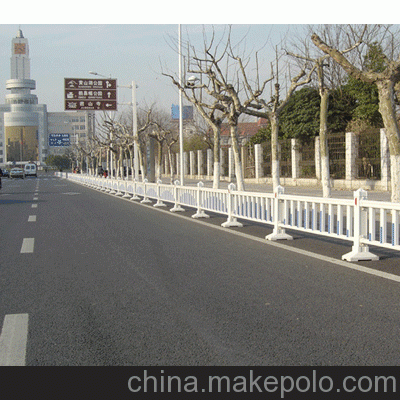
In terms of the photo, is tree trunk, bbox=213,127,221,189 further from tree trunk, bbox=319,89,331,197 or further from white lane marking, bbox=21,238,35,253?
white lane marking, bbox=21,238,35,253

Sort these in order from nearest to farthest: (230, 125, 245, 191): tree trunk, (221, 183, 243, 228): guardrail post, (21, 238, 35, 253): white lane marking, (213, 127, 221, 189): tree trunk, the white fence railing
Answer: the white fence railing < (21, 238, 35, 253): white lane marking < (221, 183, 243, 228): guardrail post < (230, 125, 245, 191): tree trunk < (213, 127, 221, 189): tree trunk

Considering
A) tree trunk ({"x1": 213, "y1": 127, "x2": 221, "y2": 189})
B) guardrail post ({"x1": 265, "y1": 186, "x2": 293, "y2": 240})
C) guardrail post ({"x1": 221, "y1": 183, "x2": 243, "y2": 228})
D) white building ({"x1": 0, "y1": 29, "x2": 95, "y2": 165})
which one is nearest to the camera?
guardrail post ({"x1": 265, "y1": 186, "x2": 293, "y2": 240})

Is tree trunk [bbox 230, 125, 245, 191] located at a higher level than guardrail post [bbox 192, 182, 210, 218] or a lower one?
higher

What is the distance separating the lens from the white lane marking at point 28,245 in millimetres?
10570

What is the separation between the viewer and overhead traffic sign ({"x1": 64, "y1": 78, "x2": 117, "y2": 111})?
40812mm

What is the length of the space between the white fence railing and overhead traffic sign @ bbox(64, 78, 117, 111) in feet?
51.7

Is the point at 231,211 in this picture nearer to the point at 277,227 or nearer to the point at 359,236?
the point at 277,227

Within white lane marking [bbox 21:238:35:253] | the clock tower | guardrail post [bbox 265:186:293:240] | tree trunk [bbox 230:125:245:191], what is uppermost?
the clock tower

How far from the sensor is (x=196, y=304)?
243 inches

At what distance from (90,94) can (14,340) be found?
37803 millimetres

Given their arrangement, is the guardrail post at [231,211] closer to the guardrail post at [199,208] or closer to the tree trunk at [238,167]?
the guardrail post at [199,208]

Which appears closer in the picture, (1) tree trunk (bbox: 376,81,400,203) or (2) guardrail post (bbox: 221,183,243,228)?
(2) guardrail post (bbox: 221,183,243,228)

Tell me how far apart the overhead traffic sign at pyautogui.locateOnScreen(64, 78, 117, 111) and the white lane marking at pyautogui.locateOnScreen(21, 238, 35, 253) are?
29.5 m

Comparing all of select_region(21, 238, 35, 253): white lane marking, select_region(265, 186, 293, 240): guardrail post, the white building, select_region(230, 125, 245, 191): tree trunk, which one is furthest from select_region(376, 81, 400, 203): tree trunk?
the white building
